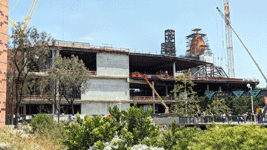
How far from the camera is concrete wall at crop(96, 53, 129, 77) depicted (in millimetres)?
55906

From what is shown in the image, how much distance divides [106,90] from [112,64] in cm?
579

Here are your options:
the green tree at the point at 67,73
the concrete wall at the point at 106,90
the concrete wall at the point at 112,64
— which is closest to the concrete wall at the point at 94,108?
the concrete wall at the point at 106,90

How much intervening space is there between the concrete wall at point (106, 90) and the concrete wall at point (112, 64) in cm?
166

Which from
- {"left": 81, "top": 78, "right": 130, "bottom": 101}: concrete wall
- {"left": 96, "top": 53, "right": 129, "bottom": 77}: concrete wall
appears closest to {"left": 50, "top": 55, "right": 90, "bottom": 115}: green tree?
{"left": 81, "top": 78, "right": 130, "bottom": 101}: concrete wall

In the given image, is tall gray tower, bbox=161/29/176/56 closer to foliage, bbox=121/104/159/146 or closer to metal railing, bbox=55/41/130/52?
metal railing, bbox=55/41/130/52

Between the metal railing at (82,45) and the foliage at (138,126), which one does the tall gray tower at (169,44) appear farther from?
the foliage at (138,126)

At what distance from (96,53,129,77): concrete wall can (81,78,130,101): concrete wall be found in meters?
1.66

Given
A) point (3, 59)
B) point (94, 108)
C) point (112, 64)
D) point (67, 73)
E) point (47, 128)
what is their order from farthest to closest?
point (112, 64), point (94, 108), point (67, 73), point (47, 128), point (3, 59)

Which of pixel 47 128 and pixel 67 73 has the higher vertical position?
pixel 67 73

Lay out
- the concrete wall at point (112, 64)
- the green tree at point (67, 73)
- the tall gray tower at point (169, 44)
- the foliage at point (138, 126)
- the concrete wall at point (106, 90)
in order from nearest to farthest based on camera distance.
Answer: the foliage at point (138, 126) < the green tree at point (67, 73) < the concrete wall at point (106, 90) < the concrete wall at point (112, 64) < the tall gray tower at point (169, 44)

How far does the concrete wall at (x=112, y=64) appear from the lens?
55906 mm

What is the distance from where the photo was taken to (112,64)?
5716 centimetres

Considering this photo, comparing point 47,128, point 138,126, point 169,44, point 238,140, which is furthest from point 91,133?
point 169,44

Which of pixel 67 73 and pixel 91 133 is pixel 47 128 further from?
pixel 67 73
